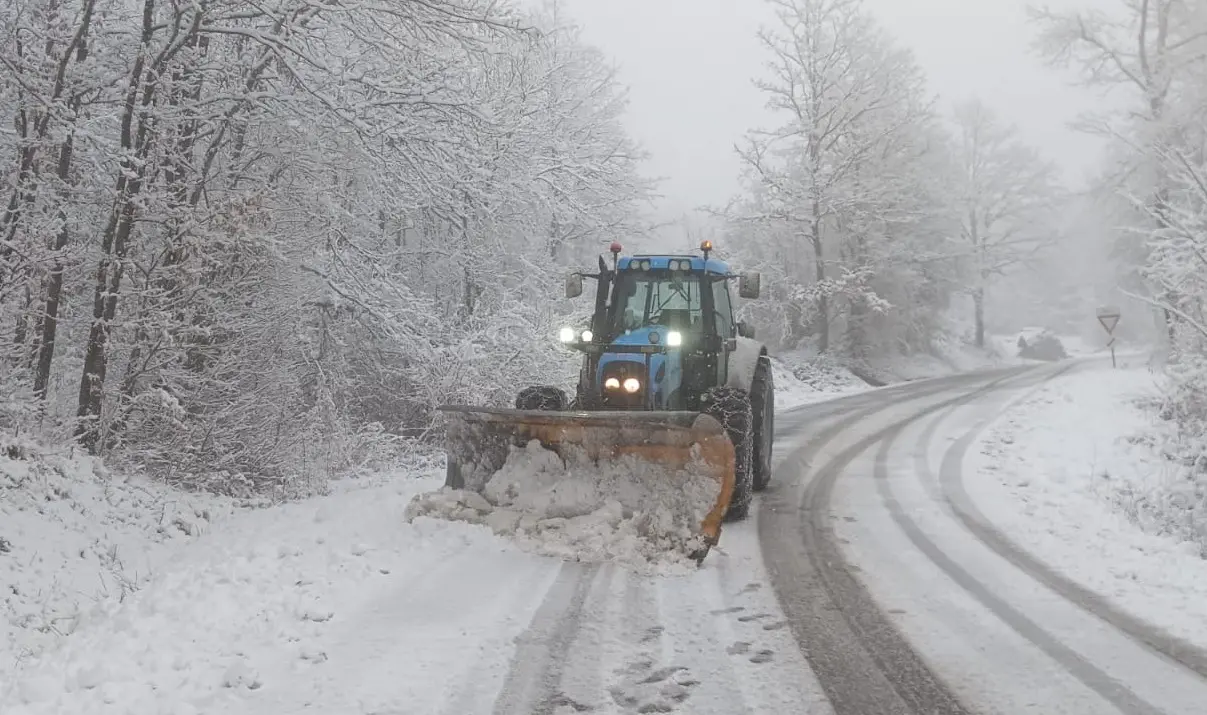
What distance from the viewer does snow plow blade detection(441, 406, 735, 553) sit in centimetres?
543

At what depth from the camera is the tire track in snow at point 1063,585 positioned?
12.4 ft

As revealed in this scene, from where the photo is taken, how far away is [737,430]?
622 cm

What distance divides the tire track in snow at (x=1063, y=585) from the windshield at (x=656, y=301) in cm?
288

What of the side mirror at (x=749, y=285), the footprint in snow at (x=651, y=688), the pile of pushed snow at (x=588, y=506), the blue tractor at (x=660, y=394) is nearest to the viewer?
the footprint in snow at (x=651, y=688)

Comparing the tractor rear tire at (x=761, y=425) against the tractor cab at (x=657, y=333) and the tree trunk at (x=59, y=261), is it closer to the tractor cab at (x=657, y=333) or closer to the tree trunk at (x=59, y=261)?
the tractor cab at (x=657, y=333)

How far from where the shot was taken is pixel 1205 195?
34.4 feet

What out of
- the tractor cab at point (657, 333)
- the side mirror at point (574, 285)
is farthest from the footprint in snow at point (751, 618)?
the side mirror at point (574, 285)

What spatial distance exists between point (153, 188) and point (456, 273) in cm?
569

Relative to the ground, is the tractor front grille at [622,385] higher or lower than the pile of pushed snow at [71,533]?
higher

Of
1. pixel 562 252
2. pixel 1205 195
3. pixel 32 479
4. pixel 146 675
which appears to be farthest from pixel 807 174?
pixel 146 675

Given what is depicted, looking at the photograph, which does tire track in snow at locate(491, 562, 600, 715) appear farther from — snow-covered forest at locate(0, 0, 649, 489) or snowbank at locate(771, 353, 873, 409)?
snowbank at locate(771, 353, 873, 409)

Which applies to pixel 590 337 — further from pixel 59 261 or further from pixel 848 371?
pixel 848 371

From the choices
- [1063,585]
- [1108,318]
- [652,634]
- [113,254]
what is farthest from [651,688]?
[1108,318]

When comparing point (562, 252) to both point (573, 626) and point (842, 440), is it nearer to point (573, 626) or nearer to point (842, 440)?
point (842, 440)
